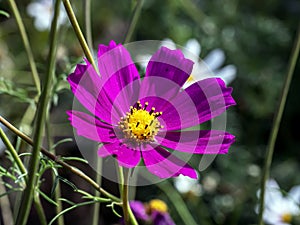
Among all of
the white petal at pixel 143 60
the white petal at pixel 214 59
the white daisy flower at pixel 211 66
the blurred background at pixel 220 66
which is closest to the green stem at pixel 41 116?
the white petal at pixel 143 60

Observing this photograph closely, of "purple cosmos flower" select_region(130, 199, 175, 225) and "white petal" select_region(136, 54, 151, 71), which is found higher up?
"white petal" select_region(136, 54, 151, 71)

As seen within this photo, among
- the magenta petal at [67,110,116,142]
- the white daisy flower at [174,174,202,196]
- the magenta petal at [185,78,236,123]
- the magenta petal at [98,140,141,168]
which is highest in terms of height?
the white daisy flower at [174,174,202,196]

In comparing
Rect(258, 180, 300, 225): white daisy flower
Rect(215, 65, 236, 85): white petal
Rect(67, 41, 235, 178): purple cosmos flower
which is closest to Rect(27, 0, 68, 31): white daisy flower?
Rect(215, 65, 236, 85): white petal

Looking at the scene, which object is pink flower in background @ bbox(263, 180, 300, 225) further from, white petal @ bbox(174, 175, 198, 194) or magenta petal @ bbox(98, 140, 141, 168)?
magenta petal @ bbox(98, 140, 141, 168)

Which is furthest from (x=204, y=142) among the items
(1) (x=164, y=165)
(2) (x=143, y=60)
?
(2) (x=143, y=60)

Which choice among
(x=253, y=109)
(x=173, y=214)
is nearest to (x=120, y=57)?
(x=173, y=214)

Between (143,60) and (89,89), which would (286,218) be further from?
(89,89)

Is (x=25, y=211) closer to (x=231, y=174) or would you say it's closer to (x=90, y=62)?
(x=90, y=62)
